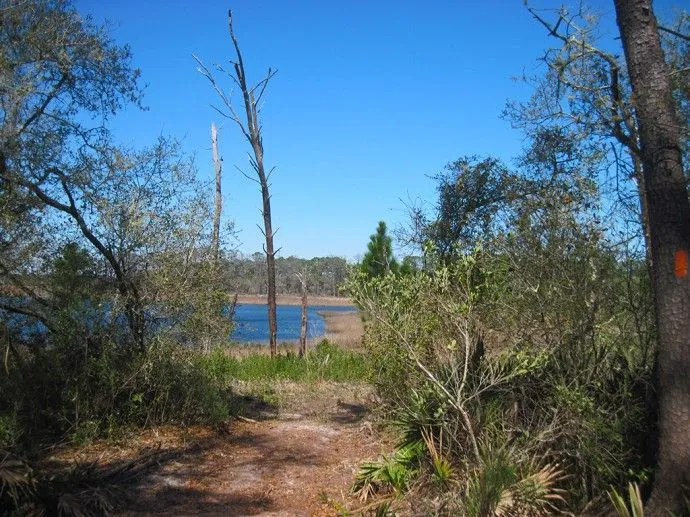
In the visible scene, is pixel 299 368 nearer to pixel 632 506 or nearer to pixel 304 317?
pixel 304 317

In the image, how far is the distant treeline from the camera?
14.6m

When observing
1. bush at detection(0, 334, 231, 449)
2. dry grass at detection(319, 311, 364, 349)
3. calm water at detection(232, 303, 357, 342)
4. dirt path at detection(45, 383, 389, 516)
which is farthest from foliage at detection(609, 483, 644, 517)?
calm water at detection(232, 303, 357, 342)

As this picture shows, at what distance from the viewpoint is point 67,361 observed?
8016mm

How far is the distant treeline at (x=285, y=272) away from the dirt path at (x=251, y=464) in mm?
2140

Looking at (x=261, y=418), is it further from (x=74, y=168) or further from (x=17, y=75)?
(x=17, y=75)

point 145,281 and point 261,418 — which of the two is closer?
point 145,281

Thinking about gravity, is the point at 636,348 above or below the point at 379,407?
above

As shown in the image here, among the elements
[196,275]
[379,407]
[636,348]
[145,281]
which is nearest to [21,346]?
[145,281]

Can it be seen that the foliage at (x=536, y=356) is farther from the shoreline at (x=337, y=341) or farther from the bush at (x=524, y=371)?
the shoreline at (x=337, y=341)

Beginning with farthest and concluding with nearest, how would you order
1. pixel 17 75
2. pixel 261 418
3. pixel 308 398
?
1. pixel 308 398
2. pixel 261 418
3. pixel 17 75

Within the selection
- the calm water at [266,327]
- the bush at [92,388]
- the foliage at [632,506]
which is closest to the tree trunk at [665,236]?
the foliage at [632,506]

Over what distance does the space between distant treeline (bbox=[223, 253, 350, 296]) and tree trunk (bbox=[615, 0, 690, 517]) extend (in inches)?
131

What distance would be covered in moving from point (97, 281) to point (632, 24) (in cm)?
698

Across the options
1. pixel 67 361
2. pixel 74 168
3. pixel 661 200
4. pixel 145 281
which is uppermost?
pixel 74 168
